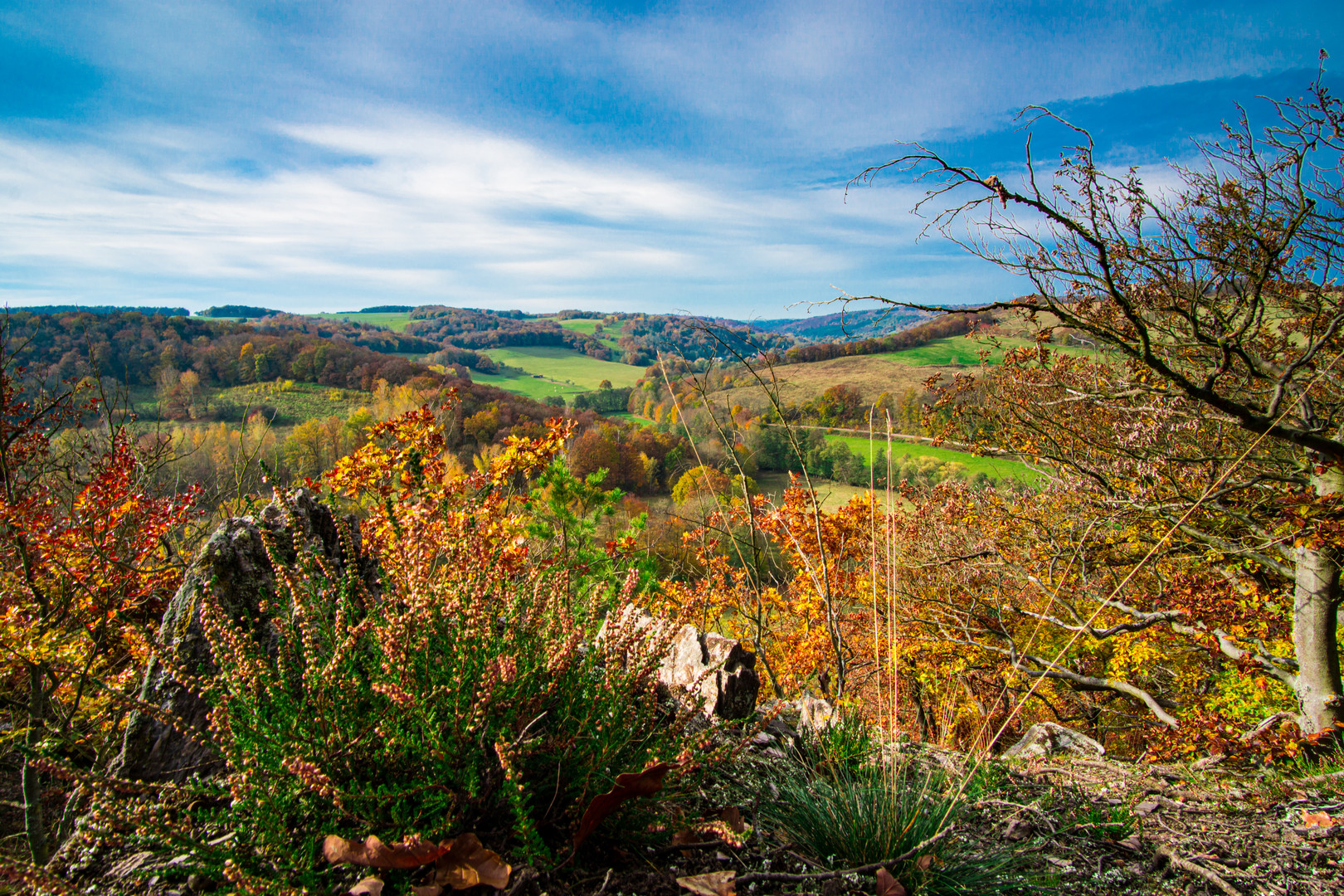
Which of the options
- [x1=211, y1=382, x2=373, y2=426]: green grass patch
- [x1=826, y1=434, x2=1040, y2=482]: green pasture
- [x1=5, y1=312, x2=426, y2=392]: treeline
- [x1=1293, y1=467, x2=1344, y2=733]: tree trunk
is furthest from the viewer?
[x1=211, y1=382, x2=373, y2=426]: green grass patch

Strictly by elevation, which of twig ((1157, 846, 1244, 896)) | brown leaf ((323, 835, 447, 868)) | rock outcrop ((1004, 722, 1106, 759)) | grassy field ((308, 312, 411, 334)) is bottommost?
rock outcrop ((1004, 722, 1106, 759))

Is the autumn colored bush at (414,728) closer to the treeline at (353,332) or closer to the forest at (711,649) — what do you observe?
the forest at (711,649)

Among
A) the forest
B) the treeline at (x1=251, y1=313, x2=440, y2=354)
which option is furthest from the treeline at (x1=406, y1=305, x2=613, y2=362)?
the forest

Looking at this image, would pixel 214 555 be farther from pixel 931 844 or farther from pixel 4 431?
pixel 4 431

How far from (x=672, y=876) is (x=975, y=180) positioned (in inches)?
164

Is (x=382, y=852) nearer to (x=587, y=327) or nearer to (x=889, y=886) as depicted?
(x=889, y=886)

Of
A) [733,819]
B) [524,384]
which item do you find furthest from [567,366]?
[733,819]

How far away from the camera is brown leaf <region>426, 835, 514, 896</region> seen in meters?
1.43

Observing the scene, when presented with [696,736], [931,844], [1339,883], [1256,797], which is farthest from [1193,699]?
[696,736]

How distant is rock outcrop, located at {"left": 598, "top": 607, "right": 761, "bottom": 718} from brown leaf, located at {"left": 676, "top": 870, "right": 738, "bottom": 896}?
1.63 metres

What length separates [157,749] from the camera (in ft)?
7.99

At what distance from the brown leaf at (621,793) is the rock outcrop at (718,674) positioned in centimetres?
168

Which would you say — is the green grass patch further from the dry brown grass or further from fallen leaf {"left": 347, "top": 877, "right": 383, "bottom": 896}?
Answer: fallen leaf {"left": 347, "top": 877, "right": 383, "bottom": 896}

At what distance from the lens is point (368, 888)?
1.40m
